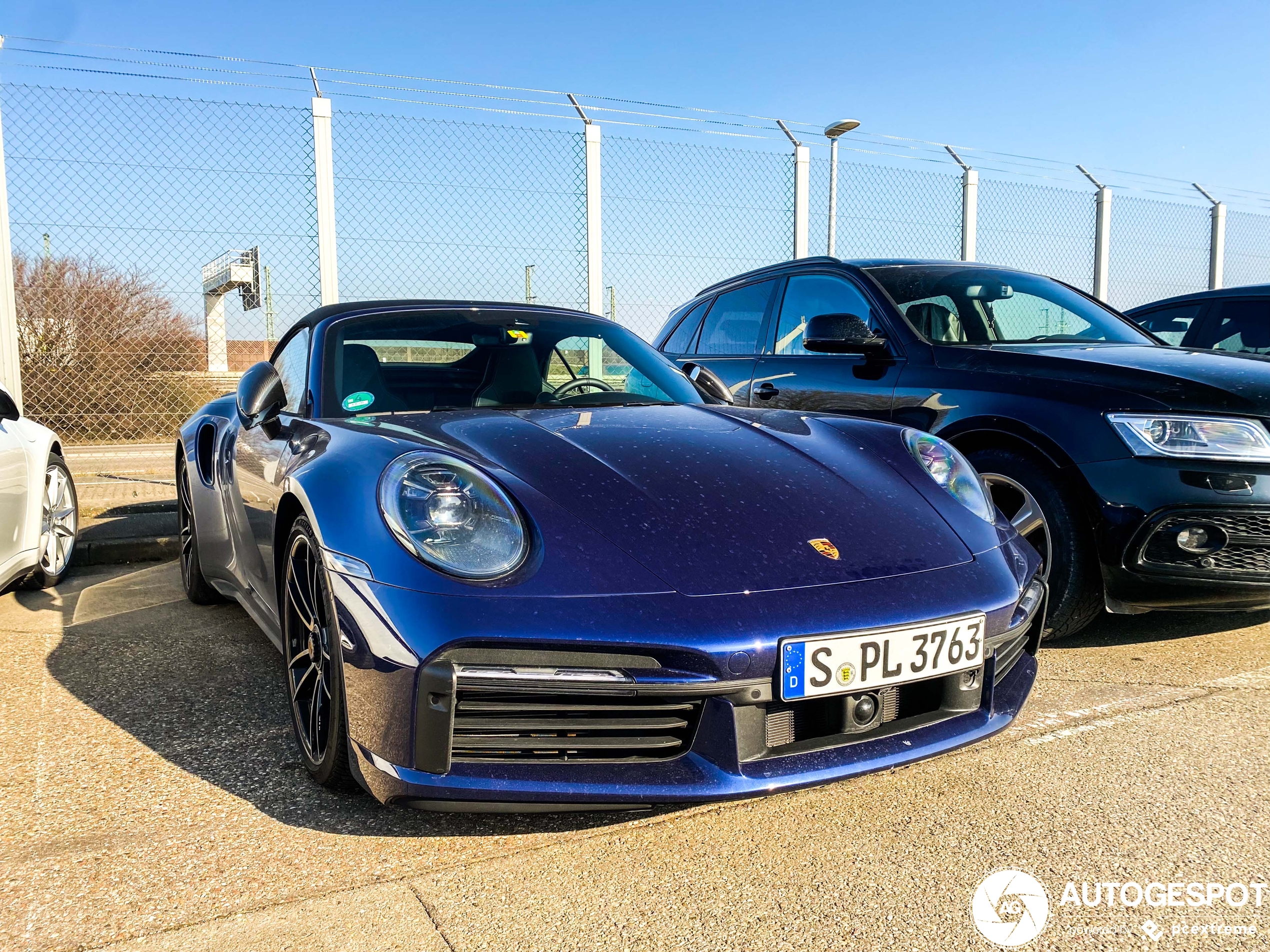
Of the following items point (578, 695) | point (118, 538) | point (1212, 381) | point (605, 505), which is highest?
point (1212, 381)

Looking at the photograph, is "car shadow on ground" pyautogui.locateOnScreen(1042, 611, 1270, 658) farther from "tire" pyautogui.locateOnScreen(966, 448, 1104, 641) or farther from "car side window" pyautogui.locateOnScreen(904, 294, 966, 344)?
"car side window" pyautogui.locateOnScreen(904, 294, 966, 344)

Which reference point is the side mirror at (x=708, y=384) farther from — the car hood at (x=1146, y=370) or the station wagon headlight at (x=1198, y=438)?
the station wagon headlight at (x=1198, y=438)

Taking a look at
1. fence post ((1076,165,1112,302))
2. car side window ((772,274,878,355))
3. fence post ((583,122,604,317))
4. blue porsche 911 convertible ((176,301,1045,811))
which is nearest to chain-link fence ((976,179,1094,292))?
fence post ((1076,165,1112,302))

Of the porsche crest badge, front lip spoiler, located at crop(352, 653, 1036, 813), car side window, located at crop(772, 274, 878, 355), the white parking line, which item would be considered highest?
car side window, located at crop(772, 274, 878, 355)

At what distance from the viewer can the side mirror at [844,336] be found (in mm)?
3908

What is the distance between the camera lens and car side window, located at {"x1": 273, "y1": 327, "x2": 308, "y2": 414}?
2.92 m

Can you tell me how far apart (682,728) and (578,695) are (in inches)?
8.0

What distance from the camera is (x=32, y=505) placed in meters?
4.25

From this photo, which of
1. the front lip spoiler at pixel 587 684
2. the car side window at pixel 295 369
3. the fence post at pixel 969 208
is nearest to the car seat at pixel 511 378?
the car side window at pixel 295 369

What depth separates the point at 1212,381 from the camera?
10.4 ft

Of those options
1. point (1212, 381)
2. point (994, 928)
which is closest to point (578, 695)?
point (994, 928)

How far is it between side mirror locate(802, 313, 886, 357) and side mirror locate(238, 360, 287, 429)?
203 centimetres

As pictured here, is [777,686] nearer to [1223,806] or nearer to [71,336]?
[1223,806]

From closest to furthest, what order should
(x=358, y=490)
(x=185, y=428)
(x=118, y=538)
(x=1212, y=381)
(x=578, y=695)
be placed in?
1. (x=578, y=695)
2. (x=358, y=490)
3. (x=1212, y=381)
4. (x=185, y=428)
5. (x=118, y=538)
